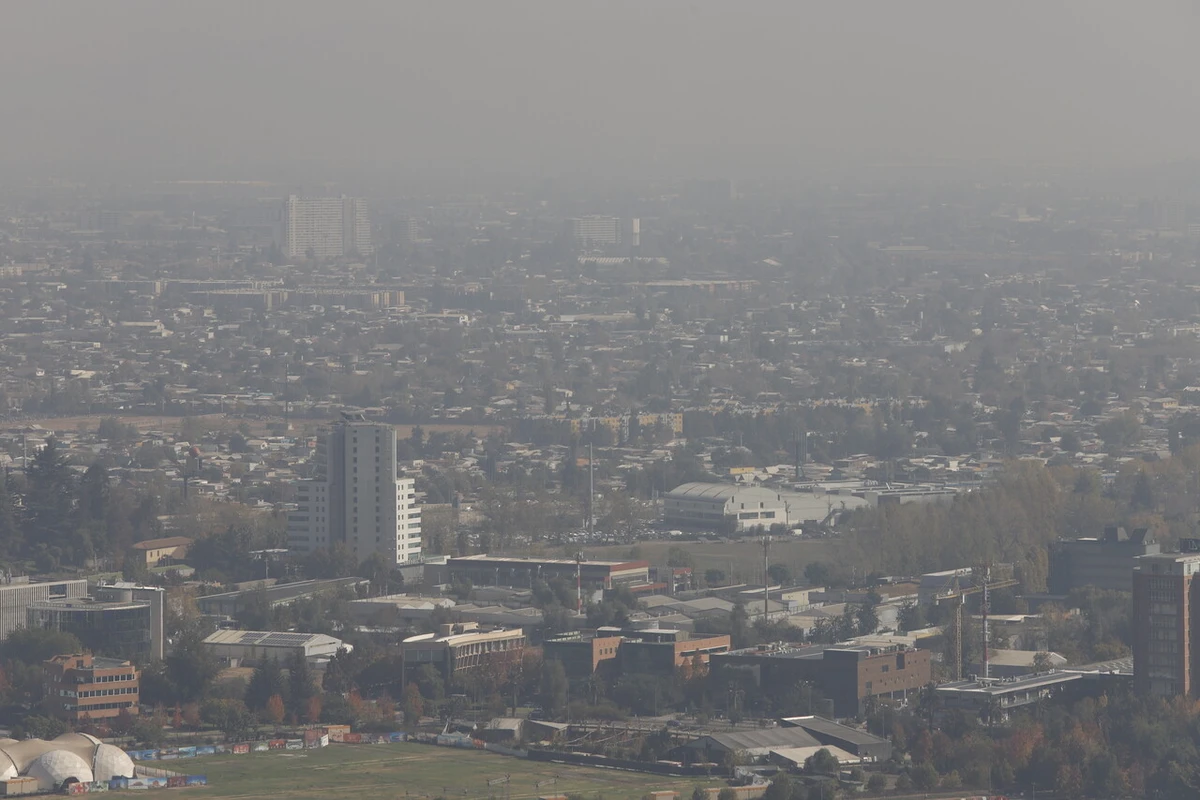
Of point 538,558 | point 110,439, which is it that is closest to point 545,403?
point 110,439

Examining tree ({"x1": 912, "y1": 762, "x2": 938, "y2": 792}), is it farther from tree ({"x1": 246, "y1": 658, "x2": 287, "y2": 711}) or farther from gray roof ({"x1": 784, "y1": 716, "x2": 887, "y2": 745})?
tree ({"x1": 246, "y1": 658, "x2": 287, "y2": 711})

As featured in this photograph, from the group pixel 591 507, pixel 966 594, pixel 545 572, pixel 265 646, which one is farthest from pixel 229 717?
pixel 591 507

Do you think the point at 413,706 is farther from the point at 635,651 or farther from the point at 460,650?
the point at 635,651

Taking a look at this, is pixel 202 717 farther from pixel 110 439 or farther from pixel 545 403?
pixel 545 403

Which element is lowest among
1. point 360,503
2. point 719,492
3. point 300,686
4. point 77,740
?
point 77,740

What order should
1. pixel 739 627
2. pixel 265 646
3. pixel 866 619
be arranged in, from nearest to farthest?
pixel 265 646 < pixel 739 627 < pixel 866 619

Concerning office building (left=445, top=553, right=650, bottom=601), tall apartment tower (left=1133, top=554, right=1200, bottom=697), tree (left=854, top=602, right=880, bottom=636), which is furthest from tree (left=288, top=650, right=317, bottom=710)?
office building (left=445, top=553, right=650, bottom=601)

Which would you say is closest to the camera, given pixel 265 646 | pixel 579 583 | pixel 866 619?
pixel 265 646
